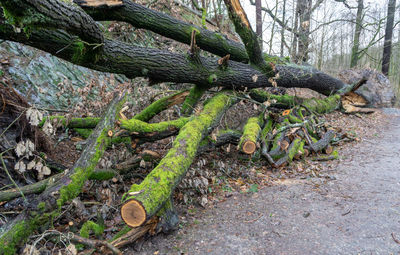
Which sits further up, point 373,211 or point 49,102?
point 49,102

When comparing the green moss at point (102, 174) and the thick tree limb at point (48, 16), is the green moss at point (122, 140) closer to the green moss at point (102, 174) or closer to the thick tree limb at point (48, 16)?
the green moss at point (102, 174)

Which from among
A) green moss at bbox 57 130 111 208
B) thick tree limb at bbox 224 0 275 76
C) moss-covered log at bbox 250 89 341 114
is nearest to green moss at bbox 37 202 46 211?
green moss at bbox 57 130 111 208

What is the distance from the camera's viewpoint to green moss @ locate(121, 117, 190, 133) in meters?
3.54

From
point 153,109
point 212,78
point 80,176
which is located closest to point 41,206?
point 80,176

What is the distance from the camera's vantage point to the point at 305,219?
10.2 ft

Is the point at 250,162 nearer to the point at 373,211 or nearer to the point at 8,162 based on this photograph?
the point at 373,211

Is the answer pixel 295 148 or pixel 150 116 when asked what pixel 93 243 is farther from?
pixel 295 148

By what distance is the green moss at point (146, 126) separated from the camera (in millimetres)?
3540

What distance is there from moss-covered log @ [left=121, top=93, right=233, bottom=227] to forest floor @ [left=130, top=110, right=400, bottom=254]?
582mm

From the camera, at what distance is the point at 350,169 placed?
15.1ft

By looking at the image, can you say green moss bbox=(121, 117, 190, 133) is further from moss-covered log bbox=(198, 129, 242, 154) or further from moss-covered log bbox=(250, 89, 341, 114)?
moss-covered log bbox=(250, 89, 341, 114)

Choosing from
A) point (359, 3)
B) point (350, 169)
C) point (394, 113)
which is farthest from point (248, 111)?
point (359, 3)

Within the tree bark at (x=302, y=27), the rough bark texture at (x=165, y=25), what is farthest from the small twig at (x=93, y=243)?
the tree bark at (x=302, y=27)

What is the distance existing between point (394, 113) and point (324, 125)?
6410mm
